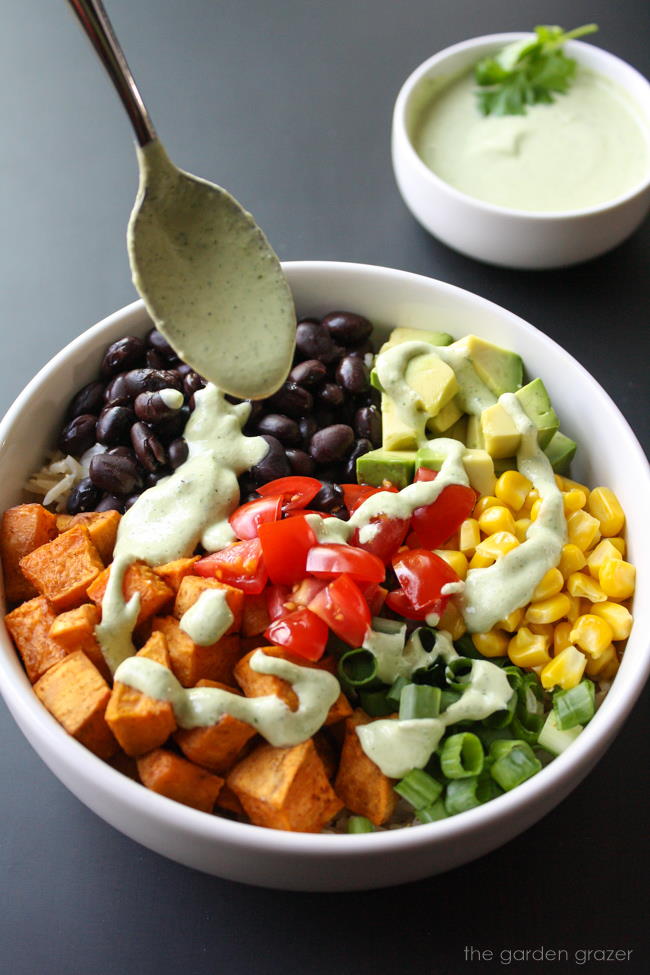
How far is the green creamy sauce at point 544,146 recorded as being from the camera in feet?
10.8

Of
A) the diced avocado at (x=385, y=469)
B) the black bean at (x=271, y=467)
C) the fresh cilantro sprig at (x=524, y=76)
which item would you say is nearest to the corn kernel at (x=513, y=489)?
the diced avocado at (x=385, y=469)

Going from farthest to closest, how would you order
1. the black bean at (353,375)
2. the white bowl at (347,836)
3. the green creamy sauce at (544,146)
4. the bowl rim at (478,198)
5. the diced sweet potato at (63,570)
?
the green creamy sauce at (544,146), the bowl rim at (478,198), the black bean at (353,375), the diced sweet potato at (63,570), the white bowl at (347,836)

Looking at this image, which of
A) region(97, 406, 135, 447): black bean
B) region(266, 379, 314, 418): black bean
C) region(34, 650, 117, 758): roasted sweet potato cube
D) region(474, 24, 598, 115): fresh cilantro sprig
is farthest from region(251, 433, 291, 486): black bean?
region(474, 24, 598, 115): fresh cilantro sprig

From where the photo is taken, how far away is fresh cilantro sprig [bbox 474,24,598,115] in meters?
3.47

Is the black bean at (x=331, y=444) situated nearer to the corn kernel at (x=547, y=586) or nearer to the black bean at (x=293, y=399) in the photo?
the black bean at (x=293, y=399)

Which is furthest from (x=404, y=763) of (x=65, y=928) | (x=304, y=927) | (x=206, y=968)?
(x=65, y=928)

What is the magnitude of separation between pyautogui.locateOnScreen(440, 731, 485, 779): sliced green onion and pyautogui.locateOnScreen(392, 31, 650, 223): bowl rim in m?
1.76

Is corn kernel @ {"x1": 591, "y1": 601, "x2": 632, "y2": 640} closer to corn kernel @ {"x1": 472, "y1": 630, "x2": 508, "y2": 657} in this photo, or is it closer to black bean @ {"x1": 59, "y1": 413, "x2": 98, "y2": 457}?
corn kernel @ {"x1": 472, "y1": 630, "x2": 508, "y2": 657}

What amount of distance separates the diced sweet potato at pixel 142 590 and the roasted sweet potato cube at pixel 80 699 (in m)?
0.17

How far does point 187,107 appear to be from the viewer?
3.93 metres

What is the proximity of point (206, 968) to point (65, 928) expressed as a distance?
1.17ft

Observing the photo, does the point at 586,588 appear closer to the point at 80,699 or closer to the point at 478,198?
the point at 80,699

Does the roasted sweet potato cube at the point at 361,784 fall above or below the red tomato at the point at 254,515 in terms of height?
below

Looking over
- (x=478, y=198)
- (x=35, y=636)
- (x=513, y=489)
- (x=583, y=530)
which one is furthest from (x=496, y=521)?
(x=478, y=198)
